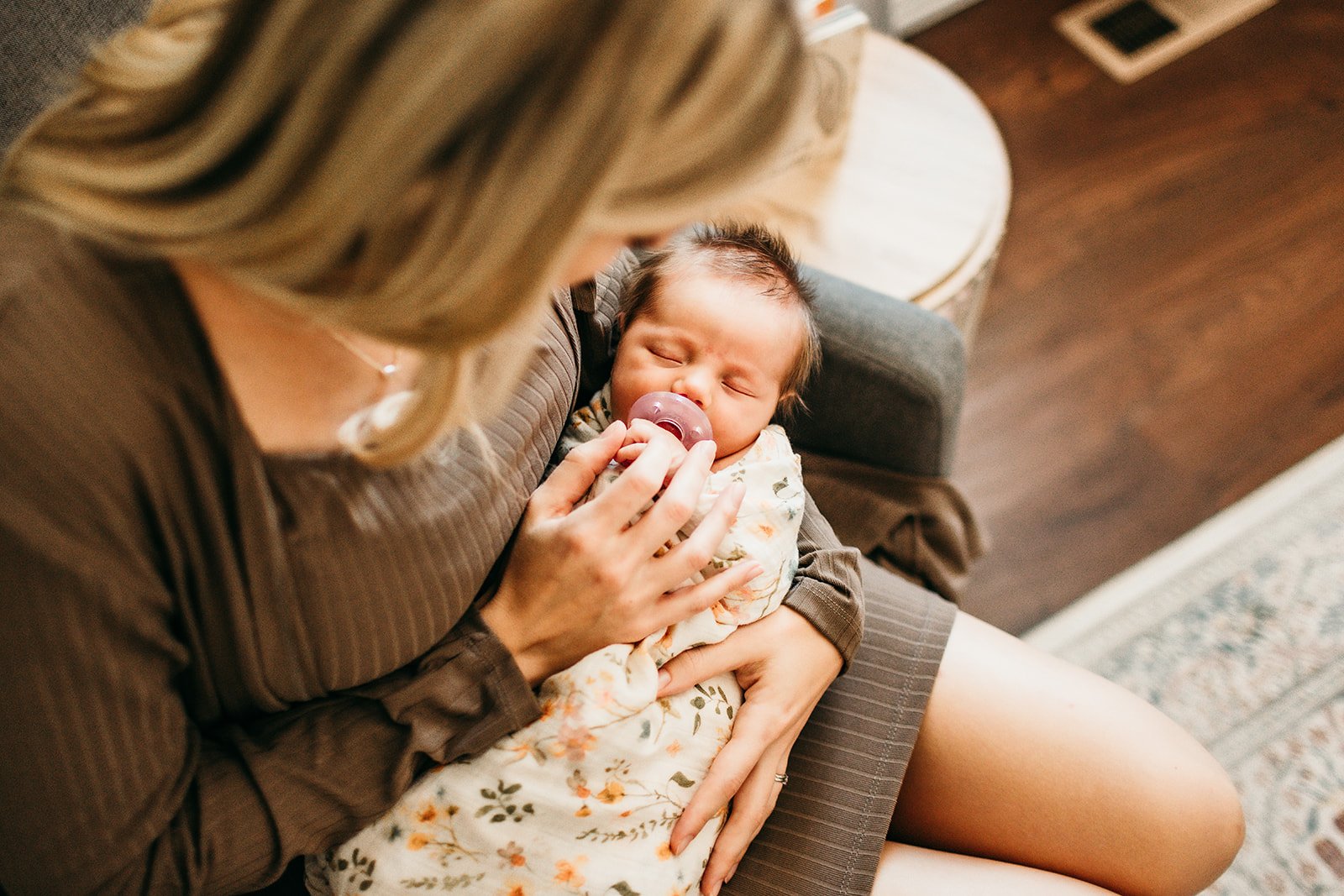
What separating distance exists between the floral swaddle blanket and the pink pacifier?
0.75ft

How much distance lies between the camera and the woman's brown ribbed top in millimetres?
649

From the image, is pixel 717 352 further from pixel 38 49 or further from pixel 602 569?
pixel 38 49

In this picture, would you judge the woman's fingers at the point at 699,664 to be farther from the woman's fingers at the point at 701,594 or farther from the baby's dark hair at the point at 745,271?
the baby's dark hair at the point at 745,271

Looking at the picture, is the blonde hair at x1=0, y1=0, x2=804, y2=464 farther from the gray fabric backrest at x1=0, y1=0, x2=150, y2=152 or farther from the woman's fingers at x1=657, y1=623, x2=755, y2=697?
the woman's fingers at x1=657, y1=623, x2=755, y2=697

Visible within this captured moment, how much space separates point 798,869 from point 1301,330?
1661 mm

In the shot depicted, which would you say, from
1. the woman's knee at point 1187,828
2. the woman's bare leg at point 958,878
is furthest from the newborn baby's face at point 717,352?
the woman's knee at point 1187,828

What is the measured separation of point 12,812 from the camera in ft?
2.24

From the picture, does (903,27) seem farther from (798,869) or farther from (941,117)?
(798,869)

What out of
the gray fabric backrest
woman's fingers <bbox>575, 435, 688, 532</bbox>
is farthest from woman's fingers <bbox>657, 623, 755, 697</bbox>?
the gray fabric backrest

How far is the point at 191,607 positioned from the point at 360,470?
0.51 feet

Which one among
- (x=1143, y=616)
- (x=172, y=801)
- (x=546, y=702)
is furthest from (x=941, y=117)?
(x=172, y=801)

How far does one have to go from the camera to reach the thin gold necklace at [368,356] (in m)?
0.82

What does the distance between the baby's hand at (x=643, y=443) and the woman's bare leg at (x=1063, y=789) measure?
382 mm

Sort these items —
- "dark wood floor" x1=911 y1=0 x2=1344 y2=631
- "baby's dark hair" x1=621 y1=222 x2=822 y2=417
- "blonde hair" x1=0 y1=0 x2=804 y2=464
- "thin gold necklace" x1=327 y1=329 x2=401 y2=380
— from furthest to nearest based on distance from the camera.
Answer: "dark wood floor" x1=911 y1=0 x2=1344 y2=631 → "baby's dark hair" x1=621 y1=222 x2=822 y2=417 → "thin gold necklace" x1=327 y1=329 x2=401 y2=380 → "blonde hair" x1=0 y1=0 x2=804 y2=464
